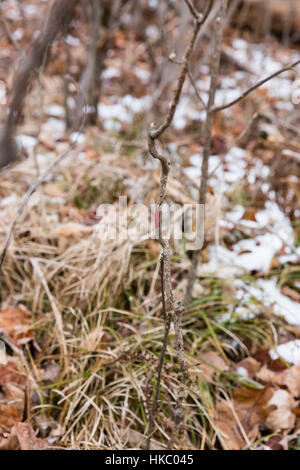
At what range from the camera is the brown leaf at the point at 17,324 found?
156cm

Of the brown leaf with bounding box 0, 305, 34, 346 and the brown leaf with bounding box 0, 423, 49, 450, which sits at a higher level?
the brown leaf with bounding box 0, 305, 34, 346

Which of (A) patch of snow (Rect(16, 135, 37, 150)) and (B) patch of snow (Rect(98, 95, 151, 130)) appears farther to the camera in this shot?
(B) patch of snow (Rect(98, 95, 151, 130))

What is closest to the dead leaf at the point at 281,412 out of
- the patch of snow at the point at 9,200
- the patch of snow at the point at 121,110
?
the patch of snow at the point at 9,200

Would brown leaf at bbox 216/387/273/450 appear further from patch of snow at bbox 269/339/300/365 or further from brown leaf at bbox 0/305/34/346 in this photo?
brown leaf at bbox 0/305/34/346

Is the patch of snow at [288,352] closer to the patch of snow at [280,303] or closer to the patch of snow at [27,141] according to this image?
the patch of snow at [280,303]

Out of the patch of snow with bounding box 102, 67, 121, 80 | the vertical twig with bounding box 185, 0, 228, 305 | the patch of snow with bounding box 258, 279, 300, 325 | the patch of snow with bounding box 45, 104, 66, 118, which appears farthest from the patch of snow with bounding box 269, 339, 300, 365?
the patch of snow with bounding box 102, 67, 121, 80

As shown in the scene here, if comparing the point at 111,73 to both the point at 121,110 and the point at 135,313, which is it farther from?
the point at 135,313

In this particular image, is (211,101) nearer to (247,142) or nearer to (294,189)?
(294,189)

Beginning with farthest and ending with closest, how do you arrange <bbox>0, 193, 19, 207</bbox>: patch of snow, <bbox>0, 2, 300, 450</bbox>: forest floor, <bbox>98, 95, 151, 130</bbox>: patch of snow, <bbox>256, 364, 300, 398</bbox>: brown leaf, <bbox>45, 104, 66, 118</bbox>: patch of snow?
<bbox>45, 104, 66, 118</bbox>: patch of snow
<bbox>98, 95, 151, 130</bbox>: patch of snow
<bbox>0, 193, 19, 207</bbox>: patch of snow
<bbox>256, 364, 300, 398</bbox>: brown leaf
<bbox>0, 2, 300, 450</bbox>: forest floor

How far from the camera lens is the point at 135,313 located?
1647mm

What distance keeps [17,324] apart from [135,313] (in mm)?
469

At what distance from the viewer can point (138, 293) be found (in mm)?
1727

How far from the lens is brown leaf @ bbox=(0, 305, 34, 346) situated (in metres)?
1.56
